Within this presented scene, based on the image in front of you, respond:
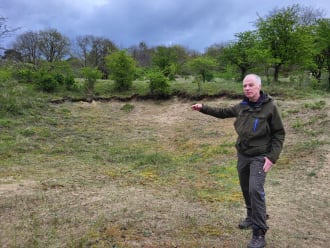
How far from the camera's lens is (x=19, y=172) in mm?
5707

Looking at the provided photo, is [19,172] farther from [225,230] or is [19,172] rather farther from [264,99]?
[264,99]

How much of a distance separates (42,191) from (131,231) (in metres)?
1.99

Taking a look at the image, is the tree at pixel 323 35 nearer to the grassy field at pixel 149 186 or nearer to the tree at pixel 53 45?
the grassy field at pixel 149 186

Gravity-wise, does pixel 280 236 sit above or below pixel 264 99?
below

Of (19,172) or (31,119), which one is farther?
(31,119)

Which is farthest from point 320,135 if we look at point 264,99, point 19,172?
Answer: point 19,172

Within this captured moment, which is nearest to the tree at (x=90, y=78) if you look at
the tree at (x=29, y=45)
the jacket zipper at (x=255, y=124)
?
the tree at (x=29, y=45)

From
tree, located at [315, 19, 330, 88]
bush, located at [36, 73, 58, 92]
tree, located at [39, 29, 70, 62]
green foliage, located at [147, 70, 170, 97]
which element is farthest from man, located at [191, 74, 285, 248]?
tree, located at [39, 29, 70, 62]

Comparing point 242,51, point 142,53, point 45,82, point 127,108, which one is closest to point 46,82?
point 45,82

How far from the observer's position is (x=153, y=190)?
4902mm

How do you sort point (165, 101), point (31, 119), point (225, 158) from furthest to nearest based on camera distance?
1. point (165, 101)
2. point (31, 119)
3. point (225, 158)

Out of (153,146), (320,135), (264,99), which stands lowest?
(153,146)

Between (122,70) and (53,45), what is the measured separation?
1254 cm

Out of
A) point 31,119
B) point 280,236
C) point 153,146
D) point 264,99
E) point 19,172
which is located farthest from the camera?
point 31,119
